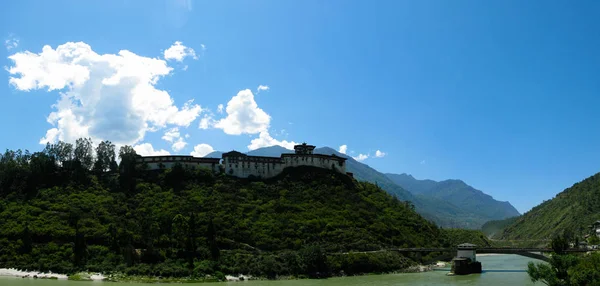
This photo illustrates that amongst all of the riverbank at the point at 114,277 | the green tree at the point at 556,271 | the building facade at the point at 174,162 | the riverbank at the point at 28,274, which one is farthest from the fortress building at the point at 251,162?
the green tree at the point at 556,271

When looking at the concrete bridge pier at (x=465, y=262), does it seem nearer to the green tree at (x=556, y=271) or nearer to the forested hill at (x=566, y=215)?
the green tree at (x=556, y=271)

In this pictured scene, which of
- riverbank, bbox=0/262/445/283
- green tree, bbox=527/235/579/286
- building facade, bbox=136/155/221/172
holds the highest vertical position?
building facade, bbox=136/155/221/172

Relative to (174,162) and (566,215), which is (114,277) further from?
(566,215)

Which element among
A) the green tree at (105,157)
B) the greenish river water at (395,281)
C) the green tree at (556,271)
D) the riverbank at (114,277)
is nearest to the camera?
the green tree at (556,271)

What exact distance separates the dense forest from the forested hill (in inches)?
2563

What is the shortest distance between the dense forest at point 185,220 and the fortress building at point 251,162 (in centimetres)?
225

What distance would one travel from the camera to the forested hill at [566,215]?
5189 inches

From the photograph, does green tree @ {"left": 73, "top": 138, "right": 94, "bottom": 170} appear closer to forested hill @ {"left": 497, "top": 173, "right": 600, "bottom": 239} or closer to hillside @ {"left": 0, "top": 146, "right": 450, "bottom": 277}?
hillside @ {"left": 0, "top": 146, "right": 450, "bottom": 277}

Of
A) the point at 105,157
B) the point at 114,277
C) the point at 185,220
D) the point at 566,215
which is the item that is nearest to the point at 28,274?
the point at 114,277

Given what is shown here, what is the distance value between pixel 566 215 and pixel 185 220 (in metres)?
128

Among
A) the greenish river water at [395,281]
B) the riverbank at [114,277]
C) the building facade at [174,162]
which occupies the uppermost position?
the building facade at [174,162]

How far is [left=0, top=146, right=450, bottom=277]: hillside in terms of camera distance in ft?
199

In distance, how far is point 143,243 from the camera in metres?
62.8

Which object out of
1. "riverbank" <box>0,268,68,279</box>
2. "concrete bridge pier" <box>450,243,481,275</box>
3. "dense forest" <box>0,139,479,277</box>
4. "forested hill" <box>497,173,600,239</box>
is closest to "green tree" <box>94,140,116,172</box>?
"dense forest" <box>0,139,479,277</box>
